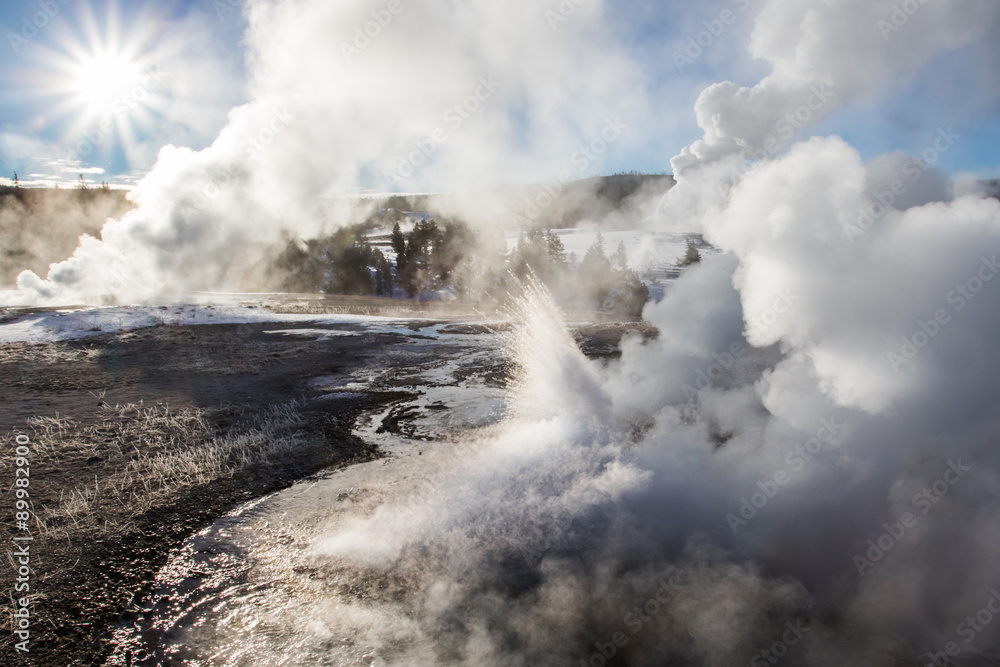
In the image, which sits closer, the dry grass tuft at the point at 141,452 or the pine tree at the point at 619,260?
the dry grass tuft at the point at 141,452

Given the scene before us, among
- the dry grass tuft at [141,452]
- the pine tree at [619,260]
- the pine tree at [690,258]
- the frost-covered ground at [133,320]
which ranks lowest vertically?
the dry grass tuft at [141,452]

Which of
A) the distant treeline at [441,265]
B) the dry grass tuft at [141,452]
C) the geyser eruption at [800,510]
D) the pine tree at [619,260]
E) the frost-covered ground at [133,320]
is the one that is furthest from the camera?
the pine tree at [619,260]

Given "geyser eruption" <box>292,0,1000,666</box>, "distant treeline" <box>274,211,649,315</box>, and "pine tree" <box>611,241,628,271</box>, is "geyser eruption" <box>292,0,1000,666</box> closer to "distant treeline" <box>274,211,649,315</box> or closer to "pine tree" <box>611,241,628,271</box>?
"distant treeline" <box>274,211,649,315</box>

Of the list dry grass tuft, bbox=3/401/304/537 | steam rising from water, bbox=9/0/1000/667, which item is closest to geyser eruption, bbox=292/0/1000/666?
steam rising from water, bbox=9/0/1000/667

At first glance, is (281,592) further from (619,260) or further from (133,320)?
(619,260)

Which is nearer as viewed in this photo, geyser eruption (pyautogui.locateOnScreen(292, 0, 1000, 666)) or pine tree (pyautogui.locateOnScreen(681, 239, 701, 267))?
geyser eruption (pyautogui.locateOnScreen(292, 0, 1000, 666))

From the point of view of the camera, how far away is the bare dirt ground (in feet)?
13.2

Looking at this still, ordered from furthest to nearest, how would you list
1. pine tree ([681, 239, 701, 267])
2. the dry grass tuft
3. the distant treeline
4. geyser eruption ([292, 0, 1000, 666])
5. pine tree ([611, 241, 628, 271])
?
pine tree ([611, 241, 628, 271]) < the distant treeline < pine tree ([681, 239, 701, 267]) < the dry grass tuft < geyser eruption ([292, 0, 1000, 666])

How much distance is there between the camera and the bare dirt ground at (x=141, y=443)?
4.04 meters

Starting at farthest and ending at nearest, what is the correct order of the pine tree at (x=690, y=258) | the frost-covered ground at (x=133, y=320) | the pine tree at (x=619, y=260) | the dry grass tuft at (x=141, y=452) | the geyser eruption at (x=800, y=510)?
the pine tree at (x=619, y=260) → the frost-covered ground at (x=133, y=320) → the pine tree at (x=690, y=258) → the dry grass tuft at (x=141, y=452) → the geyser eruption at (x=800, y=510)

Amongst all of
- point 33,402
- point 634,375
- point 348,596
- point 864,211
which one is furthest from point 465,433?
point 33,402

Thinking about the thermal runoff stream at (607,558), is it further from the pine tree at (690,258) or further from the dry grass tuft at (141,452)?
the dry grass tuft at (141,452)

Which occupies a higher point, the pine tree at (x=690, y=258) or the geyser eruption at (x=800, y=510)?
the pine tree at (x=690, y=258)

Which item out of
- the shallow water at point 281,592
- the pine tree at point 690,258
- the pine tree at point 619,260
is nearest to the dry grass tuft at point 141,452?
the shallow water at point 281,592
